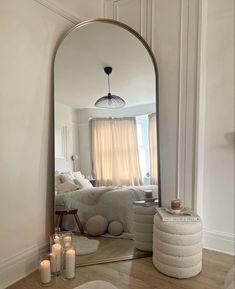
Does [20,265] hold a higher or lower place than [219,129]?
lower

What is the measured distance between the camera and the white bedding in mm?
2156

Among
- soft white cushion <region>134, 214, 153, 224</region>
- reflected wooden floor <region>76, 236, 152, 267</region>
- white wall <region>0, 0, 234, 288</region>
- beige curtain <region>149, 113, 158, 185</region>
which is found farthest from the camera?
beige curtain <region>149, 113, 158, 185</region>

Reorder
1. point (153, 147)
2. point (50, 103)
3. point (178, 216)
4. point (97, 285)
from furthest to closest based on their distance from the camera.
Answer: point (153, 147)
point (50, 103)
point (178, 216)
point (97, 285)

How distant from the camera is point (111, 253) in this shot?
2141 millimetres

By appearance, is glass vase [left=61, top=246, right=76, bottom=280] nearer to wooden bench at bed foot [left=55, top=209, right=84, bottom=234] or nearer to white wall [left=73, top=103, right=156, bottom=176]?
wooden bench at bed foot [left=55, top=209, right=84, bottom=234]

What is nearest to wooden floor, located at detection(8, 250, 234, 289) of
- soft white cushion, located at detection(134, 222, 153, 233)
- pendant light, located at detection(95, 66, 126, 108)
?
soft white cushion, located at detection(134, 222, 153, 233)

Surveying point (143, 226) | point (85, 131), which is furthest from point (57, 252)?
point (85, 131)

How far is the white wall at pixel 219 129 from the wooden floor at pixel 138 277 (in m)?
0.32

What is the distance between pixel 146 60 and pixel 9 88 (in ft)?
4.28

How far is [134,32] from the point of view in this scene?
2.41m

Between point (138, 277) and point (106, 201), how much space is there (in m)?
0.69

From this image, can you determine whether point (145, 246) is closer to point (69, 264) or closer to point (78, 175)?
point (69, 264)

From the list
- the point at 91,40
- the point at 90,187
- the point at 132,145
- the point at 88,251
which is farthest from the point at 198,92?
the point at 88,251

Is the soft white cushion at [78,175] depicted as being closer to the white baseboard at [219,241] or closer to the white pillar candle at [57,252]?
the white pillar candle at [57,252]
